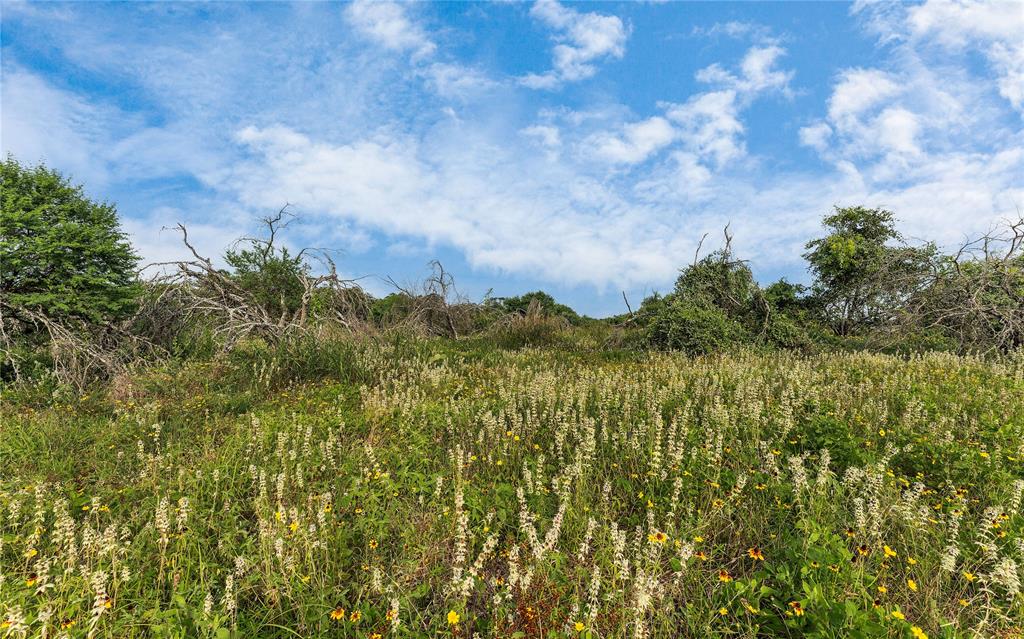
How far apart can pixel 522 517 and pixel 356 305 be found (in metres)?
15.7

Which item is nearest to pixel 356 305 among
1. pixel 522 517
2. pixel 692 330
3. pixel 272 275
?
pixel 272 275

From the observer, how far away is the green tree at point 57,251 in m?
8.18

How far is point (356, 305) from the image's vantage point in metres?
17.6

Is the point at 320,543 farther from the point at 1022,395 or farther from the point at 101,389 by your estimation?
the point at 1022,395

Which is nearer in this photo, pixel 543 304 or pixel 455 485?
pixel 455 485

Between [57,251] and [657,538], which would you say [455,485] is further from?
[57,251]

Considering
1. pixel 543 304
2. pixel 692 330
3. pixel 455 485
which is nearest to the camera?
pixel 455 485

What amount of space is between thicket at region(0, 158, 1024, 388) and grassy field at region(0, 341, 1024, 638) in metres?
2.80

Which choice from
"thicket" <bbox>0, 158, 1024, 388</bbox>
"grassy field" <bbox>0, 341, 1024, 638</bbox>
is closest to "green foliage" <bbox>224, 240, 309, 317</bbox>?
"thicket" <bbox>0, 158, 1024, 388</bbox>

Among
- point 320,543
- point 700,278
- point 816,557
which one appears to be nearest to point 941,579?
point 816,557

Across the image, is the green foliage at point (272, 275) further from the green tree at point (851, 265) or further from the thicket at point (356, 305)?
the green tree at point (851, 265)

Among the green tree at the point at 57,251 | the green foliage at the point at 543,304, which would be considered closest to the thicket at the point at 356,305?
the green tree at the point at 57,251

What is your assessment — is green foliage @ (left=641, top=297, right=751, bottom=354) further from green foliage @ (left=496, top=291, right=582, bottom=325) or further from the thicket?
green foliage @ (left=496, top=291, right=582, bottom=325)

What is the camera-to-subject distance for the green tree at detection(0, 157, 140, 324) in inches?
322
